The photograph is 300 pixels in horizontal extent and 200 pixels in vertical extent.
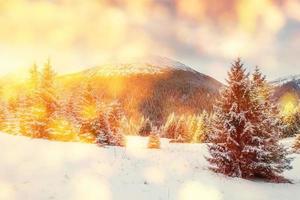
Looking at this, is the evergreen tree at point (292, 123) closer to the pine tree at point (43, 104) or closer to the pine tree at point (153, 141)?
the pine tree at point (153, 141)

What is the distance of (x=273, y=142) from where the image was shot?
21.1 metres

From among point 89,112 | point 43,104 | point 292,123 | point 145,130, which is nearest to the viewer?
point 43,104

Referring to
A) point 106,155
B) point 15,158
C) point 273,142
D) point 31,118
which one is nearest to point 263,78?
point 273,142

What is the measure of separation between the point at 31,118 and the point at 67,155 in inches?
Result: 1058

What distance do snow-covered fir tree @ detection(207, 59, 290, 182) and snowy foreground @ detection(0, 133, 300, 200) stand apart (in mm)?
1389

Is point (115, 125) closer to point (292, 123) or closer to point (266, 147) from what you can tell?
point (266, 147)

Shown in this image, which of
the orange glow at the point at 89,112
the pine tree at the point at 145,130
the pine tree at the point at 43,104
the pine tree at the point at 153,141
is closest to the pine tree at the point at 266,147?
the orange glow at the point at 89,112

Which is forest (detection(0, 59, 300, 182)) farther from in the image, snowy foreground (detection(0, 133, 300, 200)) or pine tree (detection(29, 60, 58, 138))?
snowy foreground (detection(0, 133, 300, 200))

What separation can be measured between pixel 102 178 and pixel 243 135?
978 centimetres

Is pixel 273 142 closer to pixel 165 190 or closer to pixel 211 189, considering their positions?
pixel 211 189

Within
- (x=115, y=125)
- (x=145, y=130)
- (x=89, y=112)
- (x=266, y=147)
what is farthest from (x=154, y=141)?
(x=145, y=130)

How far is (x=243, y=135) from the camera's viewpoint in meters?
20.8

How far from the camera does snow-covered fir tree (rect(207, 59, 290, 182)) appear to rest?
20.3m

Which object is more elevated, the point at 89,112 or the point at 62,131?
the point at 89,112
